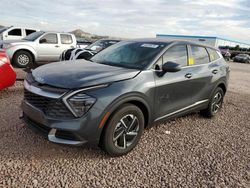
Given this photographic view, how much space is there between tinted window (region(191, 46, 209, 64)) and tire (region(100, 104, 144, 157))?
1.82m

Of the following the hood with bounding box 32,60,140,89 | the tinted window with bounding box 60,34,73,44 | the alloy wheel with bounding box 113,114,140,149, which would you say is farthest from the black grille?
the tinted window with bounding box 60,34,73,44

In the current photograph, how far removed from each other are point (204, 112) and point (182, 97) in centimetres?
134

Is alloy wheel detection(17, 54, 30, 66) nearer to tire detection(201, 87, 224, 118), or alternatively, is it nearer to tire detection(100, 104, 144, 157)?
tire detection(201, 87, 224, 118)

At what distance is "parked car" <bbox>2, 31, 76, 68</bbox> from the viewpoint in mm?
9562

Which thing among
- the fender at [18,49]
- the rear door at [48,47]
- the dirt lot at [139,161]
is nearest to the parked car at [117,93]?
the dirt lot at [139,161]

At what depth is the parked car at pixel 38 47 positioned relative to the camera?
9562mm

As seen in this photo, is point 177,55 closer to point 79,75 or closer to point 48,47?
point 79,75

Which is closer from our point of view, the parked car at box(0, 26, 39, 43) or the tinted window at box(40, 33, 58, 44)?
the tinted window at box(40, 33, 58, 44)

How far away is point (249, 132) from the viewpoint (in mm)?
4488

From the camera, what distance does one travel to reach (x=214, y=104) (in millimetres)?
5016

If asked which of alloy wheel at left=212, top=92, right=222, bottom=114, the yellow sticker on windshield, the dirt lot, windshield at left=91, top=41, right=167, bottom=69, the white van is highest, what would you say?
the white van

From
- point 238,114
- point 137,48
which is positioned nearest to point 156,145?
point 137,48

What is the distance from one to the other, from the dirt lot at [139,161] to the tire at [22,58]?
6051 mm

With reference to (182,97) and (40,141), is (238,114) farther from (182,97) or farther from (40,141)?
(40,141)
